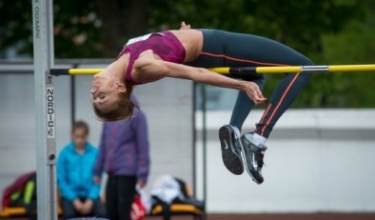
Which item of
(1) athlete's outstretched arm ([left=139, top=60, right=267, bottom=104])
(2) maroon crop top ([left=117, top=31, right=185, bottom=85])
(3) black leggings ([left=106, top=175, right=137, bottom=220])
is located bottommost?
(3) black leggings ([left=106, top=175, right=137, bottom=220])

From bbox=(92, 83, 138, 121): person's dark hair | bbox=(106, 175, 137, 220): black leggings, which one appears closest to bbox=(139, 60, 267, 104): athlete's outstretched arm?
bbox=(92, 83, 138, 121): person's dark hair

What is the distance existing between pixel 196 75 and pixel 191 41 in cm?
36

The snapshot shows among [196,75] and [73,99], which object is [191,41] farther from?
[73,99]

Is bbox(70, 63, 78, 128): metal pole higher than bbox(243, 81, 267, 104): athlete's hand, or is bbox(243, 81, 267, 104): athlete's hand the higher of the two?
bbox(70, 63, 78, 128): metal pole

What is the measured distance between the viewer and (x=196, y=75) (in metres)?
8.11

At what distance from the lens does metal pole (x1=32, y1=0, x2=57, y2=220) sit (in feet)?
28.7

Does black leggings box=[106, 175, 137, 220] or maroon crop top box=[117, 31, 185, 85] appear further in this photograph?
black leggings box=[106, 175, 137, 220]

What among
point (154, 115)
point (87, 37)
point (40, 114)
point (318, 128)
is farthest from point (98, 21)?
point (40, 114)

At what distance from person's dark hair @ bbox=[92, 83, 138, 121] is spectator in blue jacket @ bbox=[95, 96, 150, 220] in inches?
108

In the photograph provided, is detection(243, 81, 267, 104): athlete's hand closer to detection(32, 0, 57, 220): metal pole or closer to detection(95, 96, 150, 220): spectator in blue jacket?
detection(32, 0, 57, 220): metal pole

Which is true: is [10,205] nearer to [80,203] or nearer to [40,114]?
[80,203]

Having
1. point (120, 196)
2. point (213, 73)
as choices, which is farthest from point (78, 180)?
point (213, 73)

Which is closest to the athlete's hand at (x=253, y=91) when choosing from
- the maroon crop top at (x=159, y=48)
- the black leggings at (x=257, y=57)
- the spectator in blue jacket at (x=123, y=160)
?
the black leggings at (x=257, y=57)

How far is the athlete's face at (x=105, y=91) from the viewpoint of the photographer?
8234mm
